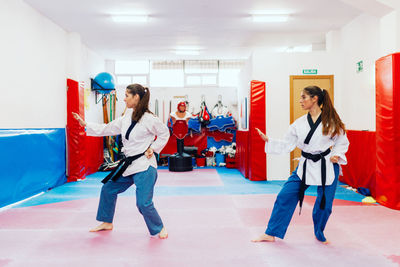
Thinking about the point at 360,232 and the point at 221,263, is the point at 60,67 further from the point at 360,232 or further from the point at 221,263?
the point at 360,232

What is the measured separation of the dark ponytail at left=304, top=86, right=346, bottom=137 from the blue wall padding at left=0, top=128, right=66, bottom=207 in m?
3.80

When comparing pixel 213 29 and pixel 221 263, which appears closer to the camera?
pixel 221 263

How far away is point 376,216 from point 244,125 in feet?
12.7

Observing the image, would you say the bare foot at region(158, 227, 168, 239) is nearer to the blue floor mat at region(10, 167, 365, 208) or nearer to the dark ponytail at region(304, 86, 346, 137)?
the dark ponytail at region(304, 86, 346, 137)

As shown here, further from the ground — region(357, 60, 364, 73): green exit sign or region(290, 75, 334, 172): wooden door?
region(357, 60, 364, 73): green exit sign

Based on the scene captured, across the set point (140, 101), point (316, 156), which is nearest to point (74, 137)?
point (140, 101)

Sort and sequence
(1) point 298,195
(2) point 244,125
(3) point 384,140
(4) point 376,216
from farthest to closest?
(2) point 244,125
(3) point 384,140
(4) point 376,216
(1) point 298,195

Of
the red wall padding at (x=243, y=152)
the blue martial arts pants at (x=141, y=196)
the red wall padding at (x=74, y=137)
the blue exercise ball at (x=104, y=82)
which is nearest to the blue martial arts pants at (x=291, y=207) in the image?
the blue martial arts pants at (x=141, y=196)

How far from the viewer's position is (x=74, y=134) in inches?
236

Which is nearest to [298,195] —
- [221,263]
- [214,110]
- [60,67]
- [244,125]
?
[221,263]

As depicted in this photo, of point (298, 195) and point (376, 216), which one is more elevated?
point (298, 195)

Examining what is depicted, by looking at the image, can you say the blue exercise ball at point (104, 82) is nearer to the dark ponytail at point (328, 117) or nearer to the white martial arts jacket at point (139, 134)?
the white martial arts jacket at point (139, 134)

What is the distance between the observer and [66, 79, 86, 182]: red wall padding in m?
5.98

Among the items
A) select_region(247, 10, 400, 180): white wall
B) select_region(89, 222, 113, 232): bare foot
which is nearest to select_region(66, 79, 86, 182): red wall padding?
select_region(89, 222, 113, 232): bare foot
